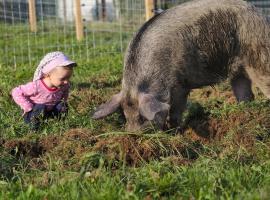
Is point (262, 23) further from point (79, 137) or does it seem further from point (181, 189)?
point (181, 189)

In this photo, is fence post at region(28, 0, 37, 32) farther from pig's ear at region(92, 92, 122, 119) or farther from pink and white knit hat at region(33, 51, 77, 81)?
pig's ear at region(92, 92, 122, 119)

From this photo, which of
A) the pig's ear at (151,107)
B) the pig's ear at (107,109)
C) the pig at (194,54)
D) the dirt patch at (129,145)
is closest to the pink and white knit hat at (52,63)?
the pig at (194,54)

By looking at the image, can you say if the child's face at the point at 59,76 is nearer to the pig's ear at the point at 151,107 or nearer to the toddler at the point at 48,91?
the toddler at the point at 48,91

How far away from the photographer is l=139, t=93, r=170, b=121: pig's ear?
5.55m

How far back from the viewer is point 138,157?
15.6ft

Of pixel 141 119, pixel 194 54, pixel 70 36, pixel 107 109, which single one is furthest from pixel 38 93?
pixel 70 36

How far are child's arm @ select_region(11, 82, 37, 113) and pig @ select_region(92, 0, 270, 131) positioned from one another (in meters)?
0.97

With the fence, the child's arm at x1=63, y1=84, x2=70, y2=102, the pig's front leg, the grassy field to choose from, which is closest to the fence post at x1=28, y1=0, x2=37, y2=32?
the fence

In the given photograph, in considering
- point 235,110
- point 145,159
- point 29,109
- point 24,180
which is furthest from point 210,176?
point 29,109

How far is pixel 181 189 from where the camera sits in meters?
3.97

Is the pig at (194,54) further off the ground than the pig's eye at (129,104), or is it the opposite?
the pig at (194,54)

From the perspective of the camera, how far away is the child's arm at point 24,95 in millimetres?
6457

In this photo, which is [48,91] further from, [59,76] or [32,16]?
[32,16]

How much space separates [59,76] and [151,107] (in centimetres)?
126
